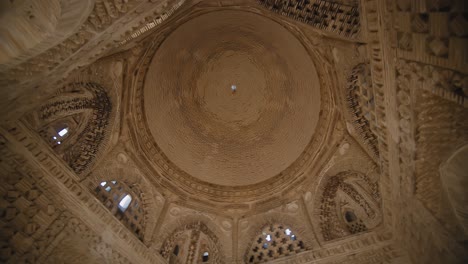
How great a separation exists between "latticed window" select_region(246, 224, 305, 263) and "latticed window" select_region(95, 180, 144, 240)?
2.58m

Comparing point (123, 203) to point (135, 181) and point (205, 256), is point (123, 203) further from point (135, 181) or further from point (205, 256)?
point (205, 256)

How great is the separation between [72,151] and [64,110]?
0.78 meters

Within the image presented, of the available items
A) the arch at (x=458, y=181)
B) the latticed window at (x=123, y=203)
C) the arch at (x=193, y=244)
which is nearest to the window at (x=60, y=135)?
the latticed window at (x=123, y=203)

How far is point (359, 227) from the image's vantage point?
256 inches

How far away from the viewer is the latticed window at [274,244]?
6.91 metres

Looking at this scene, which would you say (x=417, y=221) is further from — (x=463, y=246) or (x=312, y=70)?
(x=312, y=70)

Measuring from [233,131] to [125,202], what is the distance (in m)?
3.86

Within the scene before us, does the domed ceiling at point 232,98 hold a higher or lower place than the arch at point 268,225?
higher

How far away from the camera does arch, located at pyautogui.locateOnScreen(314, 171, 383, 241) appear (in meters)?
6.38

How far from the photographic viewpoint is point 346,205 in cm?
688

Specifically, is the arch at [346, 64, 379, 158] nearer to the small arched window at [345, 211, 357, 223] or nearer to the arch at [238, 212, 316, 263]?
the small arched window at [345, 211, 357, 223]

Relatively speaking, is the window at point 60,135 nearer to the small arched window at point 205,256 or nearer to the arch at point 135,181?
the arch at point 135,181

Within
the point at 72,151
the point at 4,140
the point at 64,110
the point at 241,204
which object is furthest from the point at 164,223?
the point at 4,140

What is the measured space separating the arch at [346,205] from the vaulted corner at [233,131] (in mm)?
32
